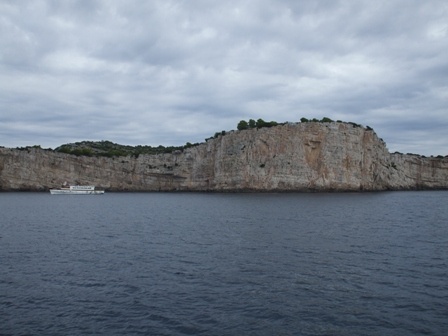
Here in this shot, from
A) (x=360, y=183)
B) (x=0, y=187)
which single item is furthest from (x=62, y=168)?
(x=360, y=183)

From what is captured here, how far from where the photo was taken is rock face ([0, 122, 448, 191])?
88.6 meters

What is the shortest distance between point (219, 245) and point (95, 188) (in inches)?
3574

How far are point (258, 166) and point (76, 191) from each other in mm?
45500

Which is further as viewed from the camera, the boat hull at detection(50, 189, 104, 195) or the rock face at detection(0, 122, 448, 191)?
the boat hull at detection(50, 189, 104, 195)

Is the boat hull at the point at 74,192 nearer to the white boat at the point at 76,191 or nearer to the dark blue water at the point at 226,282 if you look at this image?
the white boat at the point at 76,191

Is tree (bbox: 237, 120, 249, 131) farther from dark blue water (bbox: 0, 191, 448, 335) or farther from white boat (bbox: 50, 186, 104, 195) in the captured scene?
dark blue water (bbox: 0, 191, 448, 335)

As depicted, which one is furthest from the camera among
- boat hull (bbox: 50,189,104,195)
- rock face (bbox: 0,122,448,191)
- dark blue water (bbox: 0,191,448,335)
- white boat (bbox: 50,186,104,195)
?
white boat (bbox: 50,186,104,195)

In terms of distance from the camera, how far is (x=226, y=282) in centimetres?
1755

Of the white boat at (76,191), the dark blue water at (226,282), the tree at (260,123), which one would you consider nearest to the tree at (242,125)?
the tree at (260,123)

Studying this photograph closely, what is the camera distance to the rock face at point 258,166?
88562mm

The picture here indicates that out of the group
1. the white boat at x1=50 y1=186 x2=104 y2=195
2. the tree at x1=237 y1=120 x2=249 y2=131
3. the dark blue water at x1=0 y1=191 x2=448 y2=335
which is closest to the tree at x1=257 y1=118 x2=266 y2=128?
the tree at x1=237 y1=120 x2=249 y2=131

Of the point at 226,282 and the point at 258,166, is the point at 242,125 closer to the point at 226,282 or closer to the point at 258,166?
the point at 258,166

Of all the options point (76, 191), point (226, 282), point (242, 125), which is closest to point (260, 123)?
point (242, 125)

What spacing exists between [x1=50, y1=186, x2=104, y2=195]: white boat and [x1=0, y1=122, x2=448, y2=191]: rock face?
4920 mm
